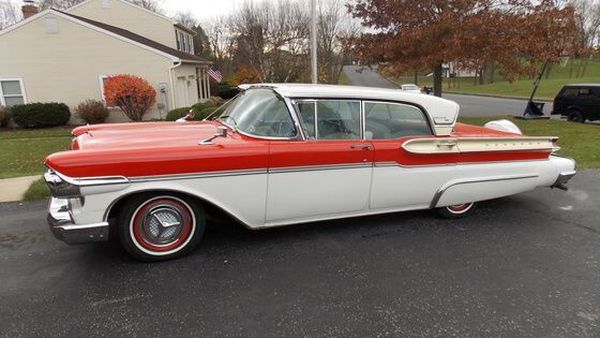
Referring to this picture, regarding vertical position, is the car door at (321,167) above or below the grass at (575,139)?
above

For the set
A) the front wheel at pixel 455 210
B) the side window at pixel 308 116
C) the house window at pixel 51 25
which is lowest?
the front wheel at pixel 455 210

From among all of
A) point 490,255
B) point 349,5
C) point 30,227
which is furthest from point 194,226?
point 349,5

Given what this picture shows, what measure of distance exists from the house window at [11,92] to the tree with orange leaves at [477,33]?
13827mm

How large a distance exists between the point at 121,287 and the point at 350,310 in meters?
1.75

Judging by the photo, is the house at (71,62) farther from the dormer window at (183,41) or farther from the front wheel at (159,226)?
the front wheel at (159,226)

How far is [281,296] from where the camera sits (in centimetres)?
296

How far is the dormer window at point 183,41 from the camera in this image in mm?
23484

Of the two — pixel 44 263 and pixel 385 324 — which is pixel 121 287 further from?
pixel 385 324

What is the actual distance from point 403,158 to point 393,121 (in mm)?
405

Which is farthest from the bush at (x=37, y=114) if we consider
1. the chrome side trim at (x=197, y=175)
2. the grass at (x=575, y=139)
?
the grass at (x=575, y=139)

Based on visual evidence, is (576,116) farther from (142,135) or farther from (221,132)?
(142,135)

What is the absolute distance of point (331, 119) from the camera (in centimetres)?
383

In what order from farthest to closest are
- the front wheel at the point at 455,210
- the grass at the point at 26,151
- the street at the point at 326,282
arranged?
the grass at the point at 26,151 → the front wheel at the point at 455,210 → the street at the point at 326,282

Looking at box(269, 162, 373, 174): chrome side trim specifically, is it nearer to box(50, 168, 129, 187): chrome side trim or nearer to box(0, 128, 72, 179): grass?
box(50, 168, 129, 187): chrome side trim
